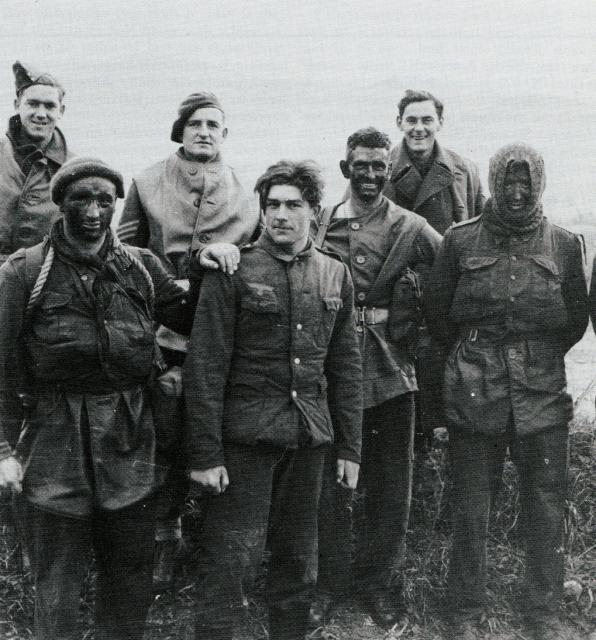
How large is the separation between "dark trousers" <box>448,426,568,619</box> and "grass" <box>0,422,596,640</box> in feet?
0.90

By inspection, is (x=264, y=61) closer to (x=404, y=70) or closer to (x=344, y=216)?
(x=404, y=70)

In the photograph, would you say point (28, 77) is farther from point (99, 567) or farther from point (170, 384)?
point (99, 567)

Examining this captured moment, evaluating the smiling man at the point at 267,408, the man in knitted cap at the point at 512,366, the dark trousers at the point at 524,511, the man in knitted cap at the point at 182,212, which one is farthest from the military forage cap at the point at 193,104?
the dark trousers at the point at 524,511

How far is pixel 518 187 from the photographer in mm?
→ 4070

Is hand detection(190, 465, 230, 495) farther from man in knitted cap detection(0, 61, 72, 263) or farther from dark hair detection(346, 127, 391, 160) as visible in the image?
dark hair detection(346, 127, 391, 160)

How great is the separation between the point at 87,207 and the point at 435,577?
3.20 meters

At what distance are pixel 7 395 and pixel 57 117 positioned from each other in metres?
2.14

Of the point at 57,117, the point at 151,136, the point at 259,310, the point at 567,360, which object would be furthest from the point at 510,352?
the point at 151,136

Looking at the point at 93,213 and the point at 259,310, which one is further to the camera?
the point at 259,310

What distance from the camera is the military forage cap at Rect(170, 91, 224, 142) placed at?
438 centimetres

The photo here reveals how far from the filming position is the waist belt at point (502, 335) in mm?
4168

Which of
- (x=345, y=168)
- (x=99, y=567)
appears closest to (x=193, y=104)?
(x=345, y=168)

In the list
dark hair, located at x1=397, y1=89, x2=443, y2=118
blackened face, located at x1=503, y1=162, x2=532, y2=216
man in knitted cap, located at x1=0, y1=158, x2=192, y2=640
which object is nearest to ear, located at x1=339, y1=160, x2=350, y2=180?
blackened face, located at x1=503, y1=162, x2=532, y2=216

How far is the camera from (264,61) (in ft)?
24.5
